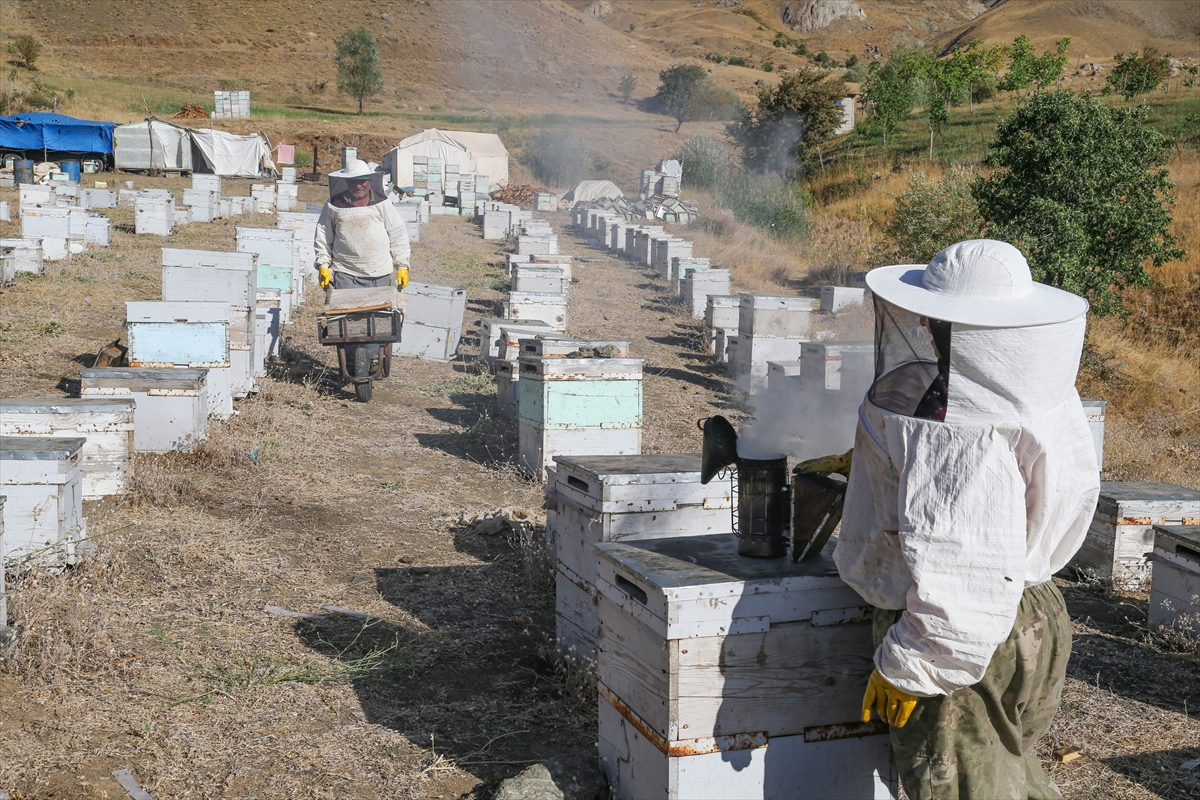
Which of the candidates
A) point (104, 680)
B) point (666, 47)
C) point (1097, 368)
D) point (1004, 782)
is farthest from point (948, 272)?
point (666, 47)

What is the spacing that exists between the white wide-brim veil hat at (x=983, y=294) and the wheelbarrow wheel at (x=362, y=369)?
6.79 meters

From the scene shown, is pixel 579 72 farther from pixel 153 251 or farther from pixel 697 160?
pixel 153 251

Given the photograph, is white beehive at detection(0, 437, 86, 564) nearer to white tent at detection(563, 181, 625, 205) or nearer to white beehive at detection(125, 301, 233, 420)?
white beehive at detection(125, 301, 233, 420)

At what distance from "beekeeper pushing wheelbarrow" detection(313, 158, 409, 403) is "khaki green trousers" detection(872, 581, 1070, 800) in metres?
6.58

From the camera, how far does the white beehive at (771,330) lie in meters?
10.2

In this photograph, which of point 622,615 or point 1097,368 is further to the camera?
point 1097,368

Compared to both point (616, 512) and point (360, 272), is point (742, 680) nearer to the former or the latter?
point (616, 512)

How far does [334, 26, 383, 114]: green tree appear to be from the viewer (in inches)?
2072

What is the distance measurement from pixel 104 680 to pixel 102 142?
34.8m

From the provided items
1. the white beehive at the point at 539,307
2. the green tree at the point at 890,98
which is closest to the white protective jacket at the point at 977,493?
the white beehive at the point at 539,307

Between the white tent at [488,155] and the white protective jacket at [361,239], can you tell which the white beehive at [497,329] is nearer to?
the white protective jacket at [361,239]

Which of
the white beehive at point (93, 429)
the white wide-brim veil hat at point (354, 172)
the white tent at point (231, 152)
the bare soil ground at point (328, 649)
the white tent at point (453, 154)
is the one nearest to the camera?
the bare soil ground at point (328, 649)

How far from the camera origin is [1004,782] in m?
2.58

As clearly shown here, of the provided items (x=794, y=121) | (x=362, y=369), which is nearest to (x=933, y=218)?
(x=362, y=369)
